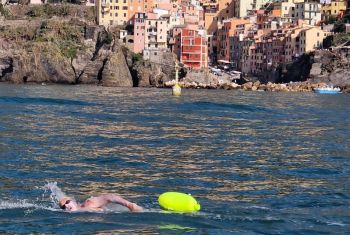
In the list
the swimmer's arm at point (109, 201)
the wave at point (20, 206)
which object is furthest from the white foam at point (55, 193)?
the swimmer's arm at point (109, 201)

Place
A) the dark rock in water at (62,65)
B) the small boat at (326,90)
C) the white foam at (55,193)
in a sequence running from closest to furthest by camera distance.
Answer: the white foam at (55,193), the small boat at (326,90), the dark rock in water at (62,65)

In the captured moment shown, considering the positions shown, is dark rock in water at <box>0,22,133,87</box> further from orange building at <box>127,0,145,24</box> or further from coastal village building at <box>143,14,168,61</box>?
orange building at <box>127,0,145,24</box>

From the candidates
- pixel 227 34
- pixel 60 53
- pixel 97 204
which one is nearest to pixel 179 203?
pixel 97 204

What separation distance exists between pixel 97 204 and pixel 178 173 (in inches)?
229

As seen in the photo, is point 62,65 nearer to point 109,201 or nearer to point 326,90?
point 326,90

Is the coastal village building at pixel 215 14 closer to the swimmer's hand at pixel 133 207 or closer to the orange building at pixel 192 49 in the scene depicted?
the orange building at pixel 192 49

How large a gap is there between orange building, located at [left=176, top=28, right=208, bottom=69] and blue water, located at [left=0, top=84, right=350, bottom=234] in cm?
8889

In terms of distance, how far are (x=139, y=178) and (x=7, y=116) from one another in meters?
19.9

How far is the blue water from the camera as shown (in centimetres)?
1377

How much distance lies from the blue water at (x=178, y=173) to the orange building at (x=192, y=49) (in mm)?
Result: 88889

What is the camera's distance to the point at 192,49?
127 m

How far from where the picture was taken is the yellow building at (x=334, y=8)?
14538 centimetres

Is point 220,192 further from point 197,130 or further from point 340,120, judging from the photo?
point 340,120

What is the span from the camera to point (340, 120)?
4338 centimetres
